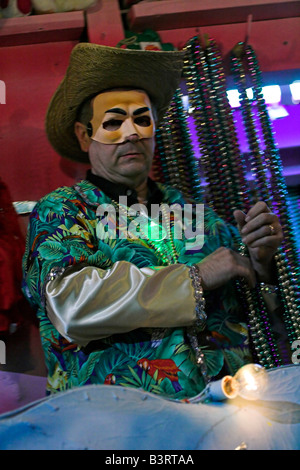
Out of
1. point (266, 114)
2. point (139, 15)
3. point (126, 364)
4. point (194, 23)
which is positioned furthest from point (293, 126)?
point (126, 364)

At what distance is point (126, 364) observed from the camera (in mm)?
1635

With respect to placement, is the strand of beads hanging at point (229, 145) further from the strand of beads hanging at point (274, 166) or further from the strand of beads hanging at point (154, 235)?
the strand of beads hanging at point (154, 235)

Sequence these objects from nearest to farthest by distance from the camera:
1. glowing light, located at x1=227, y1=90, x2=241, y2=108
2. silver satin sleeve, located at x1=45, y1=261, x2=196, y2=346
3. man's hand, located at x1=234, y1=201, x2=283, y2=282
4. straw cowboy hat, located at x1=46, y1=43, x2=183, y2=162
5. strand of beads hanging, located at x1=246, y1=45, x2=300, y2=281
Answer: silver satin sleeve, located at x1=45, y1=261, x2=196, y2=346
man's hand, located at x1=234, y1=201, x2=283, y2=282
straw cowboy hat, located at x1=46, y1=43, x2=183, y2=162
strand of beads hanging, located at x1=246, y1=45, x2=300, y2=281
glowing light, located at x1=227, y1=90, x2=241, y2=108

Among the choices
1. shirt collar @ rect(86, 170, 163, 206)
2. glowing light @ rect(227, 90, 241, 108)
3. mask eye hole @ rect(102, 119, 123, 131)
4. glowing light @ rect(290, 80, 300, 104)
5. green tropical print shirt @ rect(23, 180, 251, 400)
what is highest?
glowing light @ rect(290, 80, 300, 104)

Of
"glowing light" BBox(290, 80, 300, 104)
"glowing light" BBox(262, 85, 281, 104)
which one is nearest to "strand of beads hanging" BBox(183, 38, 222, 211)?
"glowing light" BBox(262, 85, 281, 104)

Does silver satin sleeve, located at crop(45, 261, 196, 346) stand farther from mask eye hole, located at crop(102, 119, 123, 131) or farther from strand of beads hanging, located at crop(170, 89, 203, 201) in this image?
strand of beads hanging, located at crop(170, 89, 203, 201)

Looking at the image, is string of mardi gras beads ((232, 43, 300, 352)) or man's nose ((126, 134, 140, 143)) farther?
string of mardi gras beads ((232, 43, 300, 352))

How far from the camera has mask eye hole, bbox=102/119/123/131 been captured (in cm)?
190

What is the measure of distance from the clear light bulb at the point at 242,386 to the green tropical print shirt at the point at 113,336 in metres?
0.36


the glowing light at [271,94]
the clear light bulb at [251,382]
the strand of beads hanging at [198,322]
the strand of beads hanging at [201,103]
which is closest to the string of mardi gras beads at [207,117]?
the strand of beads hanging at [201,103]

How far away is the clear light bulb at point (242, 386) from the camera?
1.25 metres

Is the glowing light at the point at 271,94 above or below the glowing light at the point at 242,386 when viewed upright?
above

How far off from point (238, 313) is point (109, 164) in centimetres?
55

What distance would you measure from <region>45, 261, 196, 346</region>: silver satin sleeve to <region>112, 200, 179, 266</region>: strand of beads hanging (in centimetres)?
19
